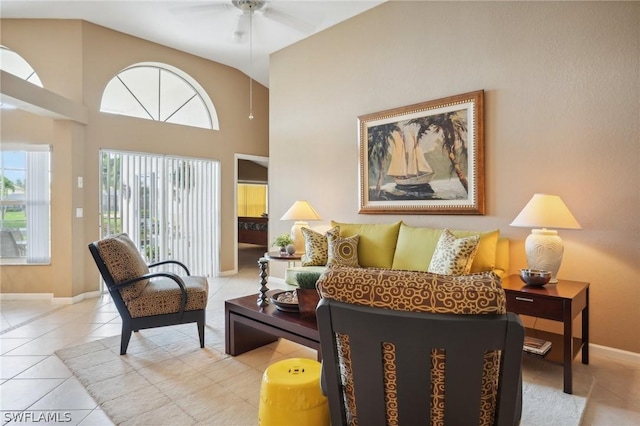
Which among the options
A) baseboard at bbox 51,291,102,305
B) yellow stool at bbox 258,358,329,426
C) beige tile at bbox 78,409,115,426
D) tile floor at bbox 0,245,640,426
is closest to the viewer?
yellow stool at bbox 258,358,329,426

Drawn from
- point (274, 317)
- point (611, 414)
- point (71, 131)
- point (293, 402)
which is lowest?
point (611, 414)

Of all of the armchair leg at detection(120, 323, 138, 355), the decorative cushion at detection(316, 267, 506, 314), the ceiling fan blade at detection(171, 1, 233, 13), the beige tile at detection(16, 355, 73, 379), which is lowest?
the beige tile at detection(16, 355, 73, 379)

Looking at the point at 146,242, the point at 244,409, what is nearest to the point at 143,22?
the point at 146,242

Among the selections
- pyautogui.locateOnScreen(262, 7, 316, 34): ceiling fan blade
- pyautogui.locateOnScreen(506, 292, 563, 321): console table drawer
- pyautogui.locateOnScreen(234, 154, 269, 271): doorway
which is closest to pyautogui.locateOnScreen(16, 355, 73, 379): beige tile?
pyautogui.locateOnScreen(506, 292, 563, 321): console table drawer

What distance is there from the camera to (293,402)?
65.4 inches

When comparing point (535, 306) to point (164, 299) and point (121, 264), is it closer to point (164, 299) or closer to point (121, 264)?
point (164, 299)

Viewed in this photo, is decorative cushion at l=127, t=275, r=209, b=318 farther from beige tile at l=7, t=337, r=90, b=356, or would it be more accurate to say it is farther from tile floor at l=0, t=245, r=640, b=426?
beige tile at l=7, t=337, r=90, b=356

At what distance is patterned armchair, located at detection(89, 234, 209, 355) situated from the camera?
2885mm

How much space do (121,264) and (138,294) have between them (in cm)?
28

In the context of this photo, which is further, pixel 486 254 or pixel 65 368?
pixel 486 254

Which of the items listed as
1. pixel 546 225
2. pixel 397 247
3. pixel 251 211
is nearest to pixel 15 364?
pixel 397 247

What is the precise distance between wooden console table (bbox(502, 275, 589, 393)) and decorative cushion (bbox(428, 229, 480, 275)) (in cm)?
33

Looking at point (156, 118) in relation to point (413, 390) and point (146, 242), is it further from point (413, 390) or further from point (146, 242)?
point (413, 390)

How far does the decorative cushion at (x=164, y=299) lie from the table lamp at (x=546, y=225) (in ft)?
→ 8.85
